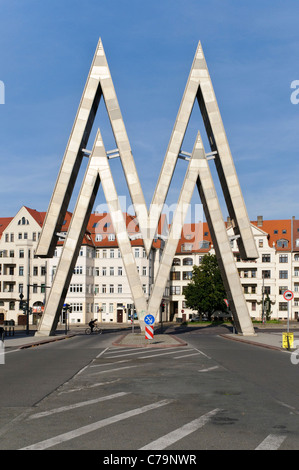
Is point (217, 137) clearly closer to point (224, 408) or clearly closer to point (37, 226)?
point (224, 408)

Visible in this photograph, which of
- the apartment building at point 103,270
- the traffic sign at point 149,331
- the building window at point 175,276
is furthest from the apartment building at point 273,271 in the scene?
the traffic sign at point 149,331

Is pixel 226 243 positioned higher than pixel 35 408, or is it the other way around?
pixel 226 243

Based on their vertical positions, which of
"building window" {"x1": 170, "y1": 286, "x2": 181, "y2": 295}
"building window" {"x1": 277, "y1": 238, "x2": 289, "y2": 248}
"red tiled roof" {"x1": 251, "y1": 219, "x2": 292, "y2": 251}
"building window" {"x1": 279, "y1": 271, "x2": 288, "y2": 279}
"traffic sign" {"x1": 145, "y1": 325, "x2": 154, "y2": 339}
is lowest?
"traffic sign" {"x1": 145, "y1": 325, "x2": 154, "y2": 339}

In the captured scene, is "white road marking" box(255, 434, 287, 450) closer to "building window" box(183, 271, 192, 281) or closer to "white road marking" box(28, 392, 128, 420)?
"white road marking" box(28, 392, 128, 420)

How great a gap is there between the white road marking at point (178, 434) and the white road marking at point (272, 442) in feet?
3.59

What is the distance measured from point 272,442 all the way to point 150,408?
10.7ft

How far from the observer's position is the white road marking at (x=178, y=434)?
23.9 feet

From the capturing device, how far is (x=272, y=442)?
7.56 metres

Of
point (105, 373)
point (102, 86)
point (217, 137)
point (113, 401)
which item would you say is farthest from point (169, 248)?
point (113, 401)

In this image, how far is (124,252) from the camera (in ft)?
136

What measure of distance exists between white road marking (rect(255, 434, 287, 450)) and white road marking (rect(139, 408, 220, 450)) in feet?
3.59

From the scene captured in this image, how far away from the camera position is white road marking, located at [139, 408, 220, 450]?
23.9 ft

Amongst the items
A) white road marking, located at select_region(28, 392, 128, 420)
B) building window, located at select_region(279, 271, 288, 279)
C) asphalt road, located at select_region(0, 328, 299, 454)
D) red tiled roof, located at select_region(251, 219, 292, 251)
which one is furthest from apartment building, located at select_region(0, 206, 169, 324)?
white road marking, located at select_region(28, 392, 128, 420)

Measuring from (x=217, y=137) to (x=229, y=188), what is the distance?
13.2 ft
